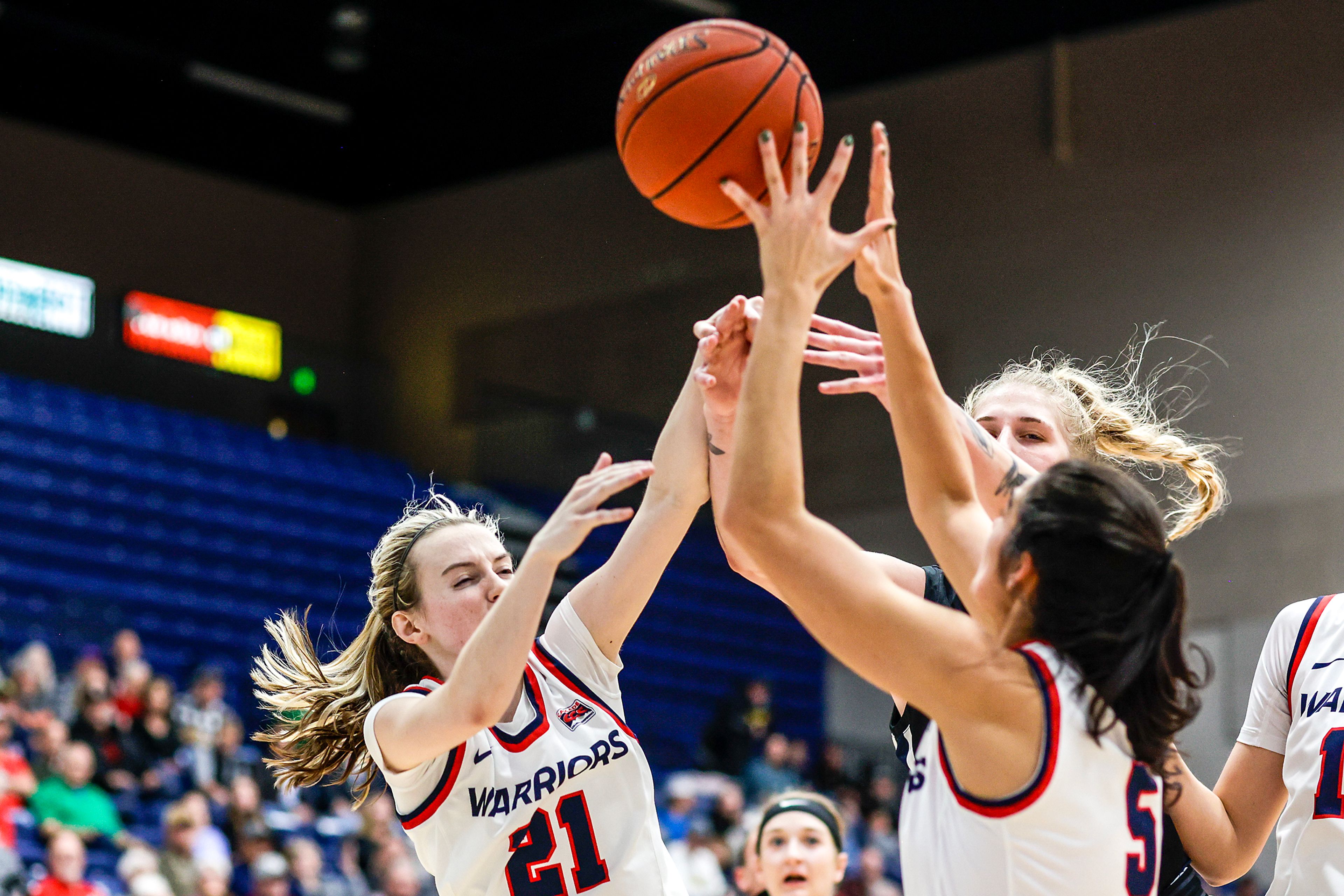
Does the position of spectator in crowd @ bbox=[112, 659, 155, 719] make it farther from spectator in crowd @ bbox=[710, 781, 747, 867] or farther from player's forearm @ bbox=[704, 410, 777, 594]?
player's forearm @ bbox=[704, 410, 777, 594]

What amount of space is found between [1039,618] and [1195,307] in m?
11.5

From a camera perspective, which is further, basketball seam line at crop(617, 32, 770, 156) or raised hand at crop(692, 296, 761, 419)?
raised hand at crop(692, 296, 761, 419)

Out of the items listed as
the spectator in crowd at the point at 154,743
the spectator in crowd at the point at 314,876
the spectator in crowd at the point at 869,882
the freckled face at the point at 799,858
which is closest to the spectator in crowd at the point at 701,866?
the spectator in crowd at the point at 869,882

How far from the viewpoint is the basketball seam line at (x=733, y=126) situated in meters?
2.71

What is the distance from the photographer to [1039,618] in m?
2.22

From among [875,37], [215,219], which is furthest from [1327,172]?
[215,219]

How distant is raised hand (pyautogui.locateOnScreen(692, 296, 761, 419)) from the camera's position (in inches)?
119

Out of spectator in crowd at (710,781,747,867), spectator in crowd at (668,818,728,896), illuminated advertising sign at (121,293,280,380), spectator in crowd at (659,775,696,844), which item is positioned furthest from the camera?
illuminated advertising sign at (121,293,280,380)

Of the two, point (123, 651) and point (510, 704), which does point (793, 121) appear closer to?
point (510, 704)

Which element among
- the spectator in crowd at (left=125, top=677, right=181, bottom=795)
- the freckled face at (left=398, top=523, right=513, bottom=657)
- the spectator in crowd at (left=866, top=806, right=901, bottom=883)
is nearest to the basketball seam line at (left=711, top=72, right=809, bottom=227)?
the freckled face at (left=398, top=523, right=513, bottom=657)

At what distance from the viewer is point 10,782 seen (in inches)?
336

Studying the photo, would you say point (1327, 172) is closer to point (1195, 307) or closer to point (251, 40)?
point (1195, 307)

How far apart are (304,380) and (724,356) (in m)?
14.8

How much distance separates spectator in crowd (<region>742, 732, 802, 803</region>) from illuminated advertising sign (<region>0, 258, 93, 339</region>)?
26.2 feet
